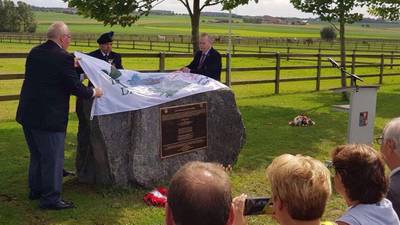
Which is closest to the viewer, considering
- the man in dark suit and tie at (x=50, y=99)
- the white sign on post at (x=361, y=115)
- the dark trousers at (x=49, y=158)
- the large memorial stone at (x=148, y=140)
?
the man in dark suit and tie at (x=50, y=99)

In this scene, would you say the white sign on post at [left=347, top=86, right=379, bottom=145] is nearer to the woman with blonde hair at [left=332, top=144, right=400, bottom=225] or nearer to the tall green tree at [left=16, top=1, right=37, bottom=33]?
the woman with blonde hair at [left=332, top=144, right=400, bottom=225]

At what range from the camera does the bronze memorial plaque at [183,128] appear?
6695 mm

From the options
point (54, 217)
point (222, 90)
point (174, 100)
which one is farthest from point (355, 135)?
point (54, 217)

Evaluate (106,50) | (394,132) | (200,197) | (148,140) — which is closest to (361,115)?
(148,140)

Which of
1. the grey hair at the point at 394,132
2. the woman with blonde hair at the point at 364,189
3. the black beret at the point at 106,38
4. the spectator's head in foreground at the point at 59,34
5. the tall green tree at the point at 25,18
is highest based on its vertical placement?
the spectator's head in foreground at the point at 59,34

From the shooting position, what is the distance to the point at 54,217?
559 centimetres

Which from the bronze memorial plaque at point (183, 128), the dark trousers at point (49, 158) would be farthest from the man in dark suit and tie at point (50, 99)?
the bronze memorial plaque at point (183, 128)

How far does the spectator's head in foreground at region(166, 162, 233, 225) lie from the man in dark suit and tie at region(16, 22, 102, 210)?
3.74 m

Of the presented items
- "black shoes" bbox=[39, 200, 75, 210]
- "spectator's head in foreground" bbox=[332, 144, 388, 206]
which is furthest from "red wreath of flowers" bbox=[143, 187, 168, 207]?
"spectator's head in foreground" bbox=[332, 144, 388, 206]

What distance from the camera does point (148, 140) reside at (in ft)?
21.5

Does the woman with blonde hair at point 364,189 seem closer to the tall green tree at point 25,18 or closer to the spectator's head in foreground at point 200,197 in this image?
the spectator's head in foreground at point 200,197

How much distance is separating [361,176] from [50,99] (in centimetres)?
360

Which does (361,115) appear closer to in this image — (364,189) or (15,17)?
(364,189)

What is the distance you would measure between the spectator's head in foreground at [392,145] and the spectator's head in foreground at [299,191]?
1239mm
